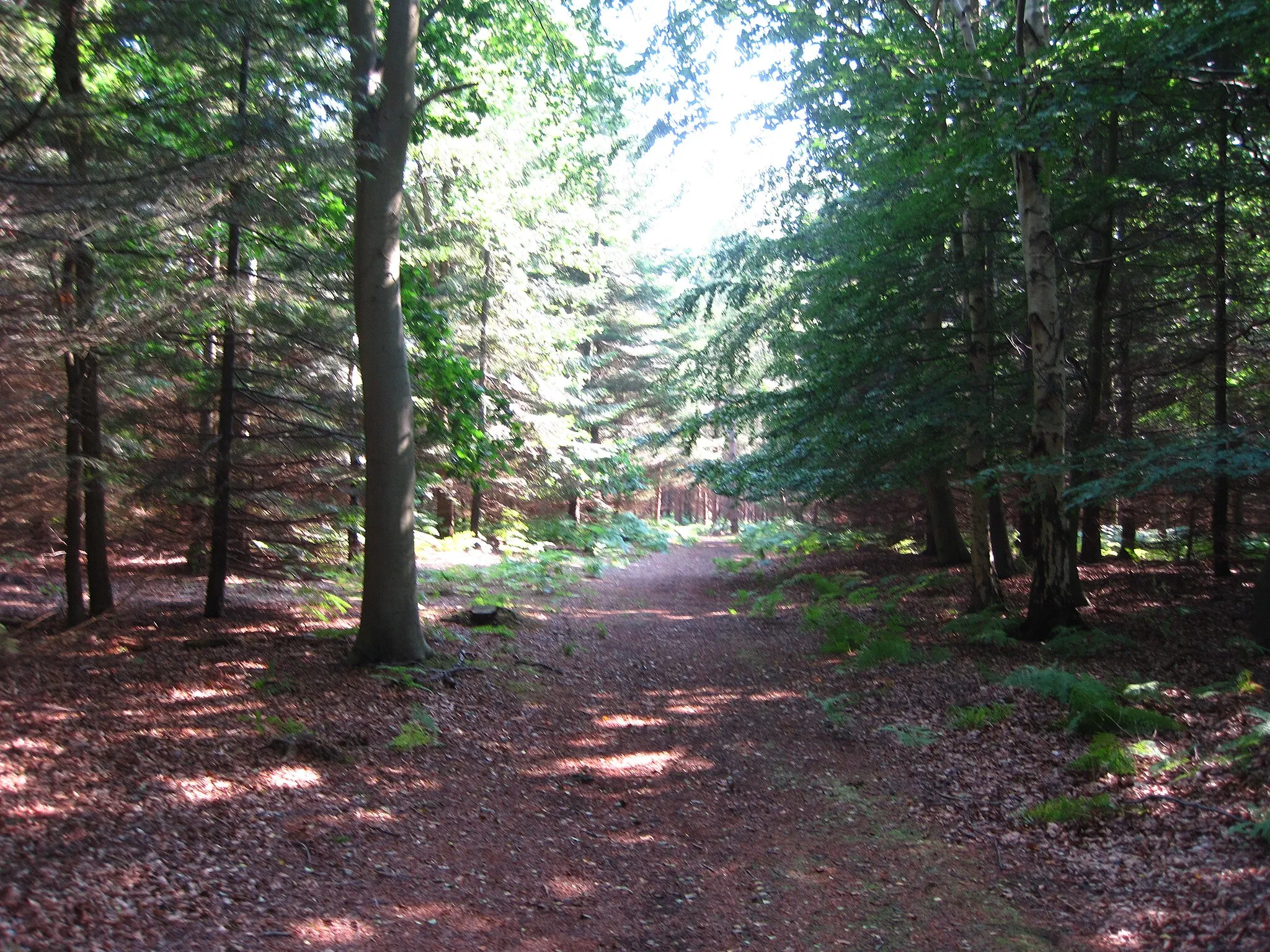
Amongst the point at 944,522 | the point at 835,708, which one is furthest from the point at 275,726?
the point at 944,522

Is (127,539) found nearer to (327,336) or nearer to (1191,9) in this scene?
(327,336)

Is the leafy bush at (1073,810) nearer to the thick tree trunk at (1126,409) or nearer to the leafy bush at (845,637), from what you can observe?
the leafy bush at (845,637)

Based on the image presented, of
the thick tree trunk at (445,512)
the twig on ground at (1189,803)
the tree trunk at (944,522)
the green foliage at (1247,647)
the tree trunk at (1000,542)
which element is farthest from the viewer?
the thick tree trunk at (445,512)

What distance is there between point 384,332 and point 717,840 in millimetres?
6164

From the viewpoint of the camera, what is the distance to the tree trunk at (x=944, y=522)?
17.1 meters

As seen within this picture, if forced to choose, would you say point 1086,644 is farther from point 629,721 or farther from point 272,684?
point 272,684

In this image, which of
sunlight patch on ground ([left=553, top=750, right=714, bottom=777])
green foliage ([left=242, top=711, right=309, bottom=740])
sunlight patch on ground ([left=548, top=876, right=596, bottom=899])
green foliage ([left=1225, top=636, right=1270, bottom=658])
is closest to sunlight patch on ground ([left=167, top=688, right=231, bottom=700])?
green foliage ([left=242, top=711, right=309, bottom=740])

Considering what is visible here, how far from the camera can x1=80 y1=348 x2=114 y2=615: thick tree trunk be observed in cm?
845

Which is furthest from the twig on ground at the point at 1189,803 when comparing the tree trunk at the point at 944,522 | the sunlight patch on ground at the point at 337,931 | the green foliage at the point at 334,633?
the tree trunk at the point at 944,522

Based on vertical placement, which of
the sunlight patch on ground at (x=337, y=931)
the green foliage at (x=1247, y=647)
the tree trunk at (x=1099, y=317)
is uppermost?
the tree trunk at (x=1099, y=317)

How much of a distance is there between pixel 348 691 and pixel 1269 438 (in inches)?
352

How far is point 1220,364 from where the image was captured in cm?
1109

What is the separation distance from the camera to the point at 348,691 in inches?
313

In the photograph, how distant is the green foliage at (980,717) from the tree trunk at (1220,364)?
5.52 m
